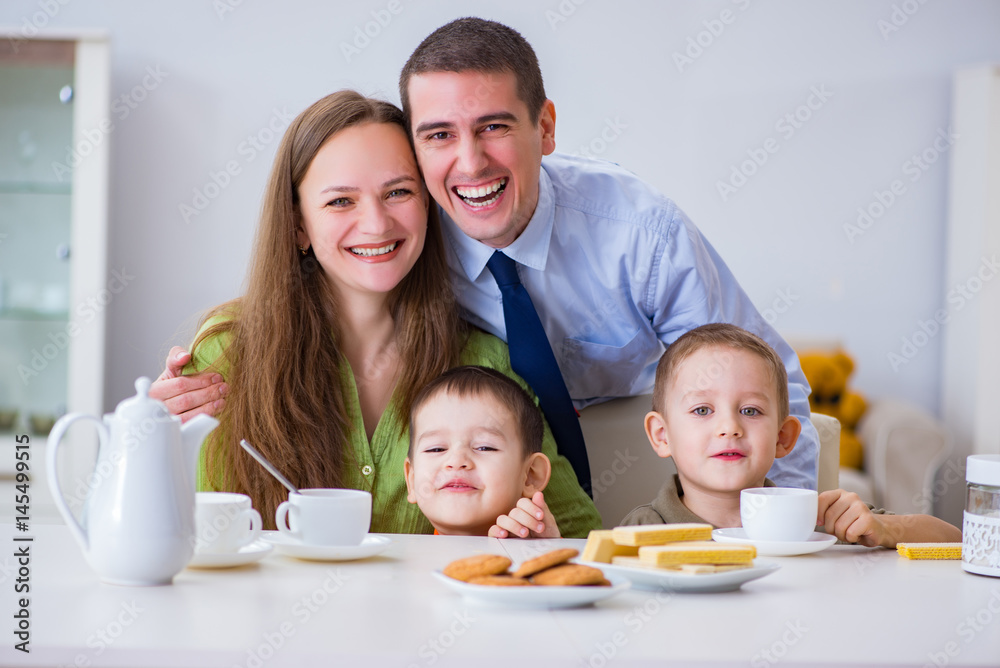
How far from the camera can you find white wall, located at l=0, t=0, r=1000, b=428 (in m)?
4.11

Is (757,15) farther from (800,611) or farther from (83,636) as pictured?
(83,636)

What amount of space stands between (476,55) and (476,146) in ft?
0.59

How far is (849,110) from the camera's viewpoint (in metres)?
4.43

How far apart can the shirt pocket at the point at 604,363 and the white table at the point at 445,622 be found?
97 centimetres

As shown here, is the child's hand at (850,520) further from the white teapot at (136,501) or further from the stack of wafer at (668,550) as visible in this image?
the white teapot at (136,501)

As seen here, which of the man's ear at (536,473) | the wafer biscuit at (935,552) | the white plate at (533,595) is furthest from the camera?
the man's ear at (536,473)

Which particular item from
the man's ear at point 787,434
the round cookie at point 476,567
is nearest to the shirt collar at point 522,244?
the man's ear at point 787,434

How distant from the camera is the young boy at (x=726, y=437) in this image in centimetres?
134

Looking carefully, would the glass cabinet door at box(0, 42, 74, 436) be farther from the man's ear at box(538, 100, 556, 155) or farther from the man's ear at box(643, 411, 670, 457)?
the man's ear at box(643, 411, 670, 457)

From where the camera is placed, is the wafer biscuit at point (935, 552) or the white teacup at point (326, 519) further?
the wafer biscuit at point (935, 552)

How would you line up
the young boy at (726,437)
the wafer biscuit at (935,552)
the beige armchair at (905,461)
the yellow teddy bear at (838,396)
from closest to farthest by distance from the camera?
1. the wafer biscuit at (935,552)
2. the young boy at (726,437)
3. the beige armchair at (905,461)
4. the yellow teddy bear at (838,396)

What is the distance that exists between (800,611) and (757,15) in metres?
3.93

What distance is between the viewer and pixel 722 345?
59.5 inches

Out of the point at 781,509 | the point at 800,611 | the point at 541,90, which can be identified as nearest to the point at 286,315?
the point at 541,90
